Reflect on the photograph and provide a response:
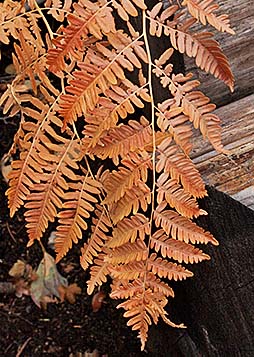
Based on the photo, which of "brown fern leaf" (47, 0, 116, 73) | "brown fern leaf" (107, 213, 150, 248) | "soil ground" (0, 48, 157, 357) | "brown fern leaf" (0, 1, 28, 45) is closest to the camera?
"brown fern leaf" (47, 0, 116, 73)

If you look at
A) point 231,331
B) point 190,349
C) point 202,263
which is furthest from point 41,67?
point 190,349

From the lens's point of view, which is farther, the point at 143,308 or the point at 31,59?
the point at 31,59

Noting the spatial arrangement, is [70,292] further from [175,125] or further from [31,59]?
[175,125]

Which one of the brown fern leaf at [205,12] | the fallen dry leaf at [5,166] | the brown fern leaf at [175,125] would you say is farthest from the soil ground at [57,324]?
the brown fern leaf at [205,12]

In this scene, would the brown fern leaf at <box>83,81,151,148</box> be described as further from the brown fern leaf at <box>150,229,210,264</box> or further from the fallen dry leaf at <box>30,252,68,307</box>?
the fallen dry leaf at <box>30,252,68,307</box>

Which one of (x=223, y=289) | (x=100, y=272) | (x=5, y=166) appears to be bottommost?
(x=5, y=166)

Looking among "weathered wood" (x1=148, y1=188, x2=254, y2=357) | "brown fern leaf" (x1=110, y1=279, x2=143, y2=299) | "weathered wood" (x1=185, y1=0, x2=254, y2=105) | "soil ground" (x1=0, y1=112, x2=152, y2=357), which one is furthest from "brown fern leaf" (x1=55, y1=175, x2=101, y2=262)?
"soil ground" (x1=0, y1=112, x2=152, y2=357)

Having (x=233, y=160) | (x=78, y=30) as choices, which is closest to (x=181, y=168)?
(x=233, y=160)
